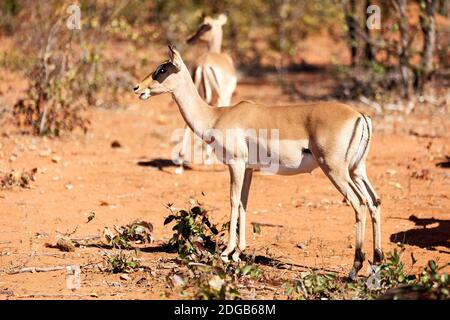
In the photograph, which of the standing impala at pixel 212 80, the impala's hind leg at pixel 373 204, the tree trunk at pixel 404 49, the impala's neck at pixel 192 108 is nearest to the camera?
the impala's hind leg at pixel 373 204

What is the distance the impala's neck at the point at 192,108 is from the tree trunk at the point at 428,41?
815cm

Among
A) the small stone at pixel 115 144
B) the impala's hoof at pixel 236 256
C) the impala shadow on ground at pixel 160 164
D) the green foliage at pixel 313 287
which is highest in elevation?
the small stone at pixel 115 144

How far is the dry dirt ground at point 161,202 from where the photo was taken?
6.65 m

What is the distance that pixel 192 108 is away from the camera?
7109 mm

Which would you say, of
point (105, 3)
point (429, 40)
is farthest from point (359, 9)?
point (105, 3)

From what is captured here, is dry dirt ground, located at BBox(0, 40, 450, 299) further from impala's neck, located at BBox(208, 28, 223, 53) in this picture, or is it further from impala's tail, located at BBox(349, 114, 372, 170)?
impala's neck, located at BBox(208, 28, 223, 53)

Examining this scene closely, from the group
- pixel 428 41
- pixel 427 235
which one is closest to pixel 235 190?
pixel 427 235

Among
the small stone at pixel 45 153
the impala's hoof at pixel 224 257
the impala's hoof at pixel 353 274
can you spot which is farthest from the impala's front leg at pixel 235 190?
the small stone at pixel 45 153

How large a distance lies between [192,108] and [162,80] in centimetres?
35

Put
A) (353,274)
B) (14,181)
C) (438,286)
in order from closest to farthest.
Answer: (438,286), (353,274), (14,181)

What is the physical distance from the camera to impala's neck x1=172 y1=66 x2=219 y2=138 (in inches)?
277

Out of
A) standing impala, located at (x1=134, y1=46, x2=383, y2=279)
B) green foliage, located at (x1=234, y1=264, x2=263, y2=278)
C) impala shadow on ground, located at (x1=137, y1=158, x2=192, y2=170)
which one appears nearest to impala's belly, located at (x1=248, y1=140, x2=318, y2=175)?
standing impala, located at (x1=134, y1=46, x2=383, y2=279)

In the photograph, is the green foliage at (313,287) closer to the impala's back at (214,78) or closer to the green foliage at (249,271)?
the green foliage at (249,271)

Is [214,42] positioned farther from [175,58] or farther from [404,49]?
[175,58]
